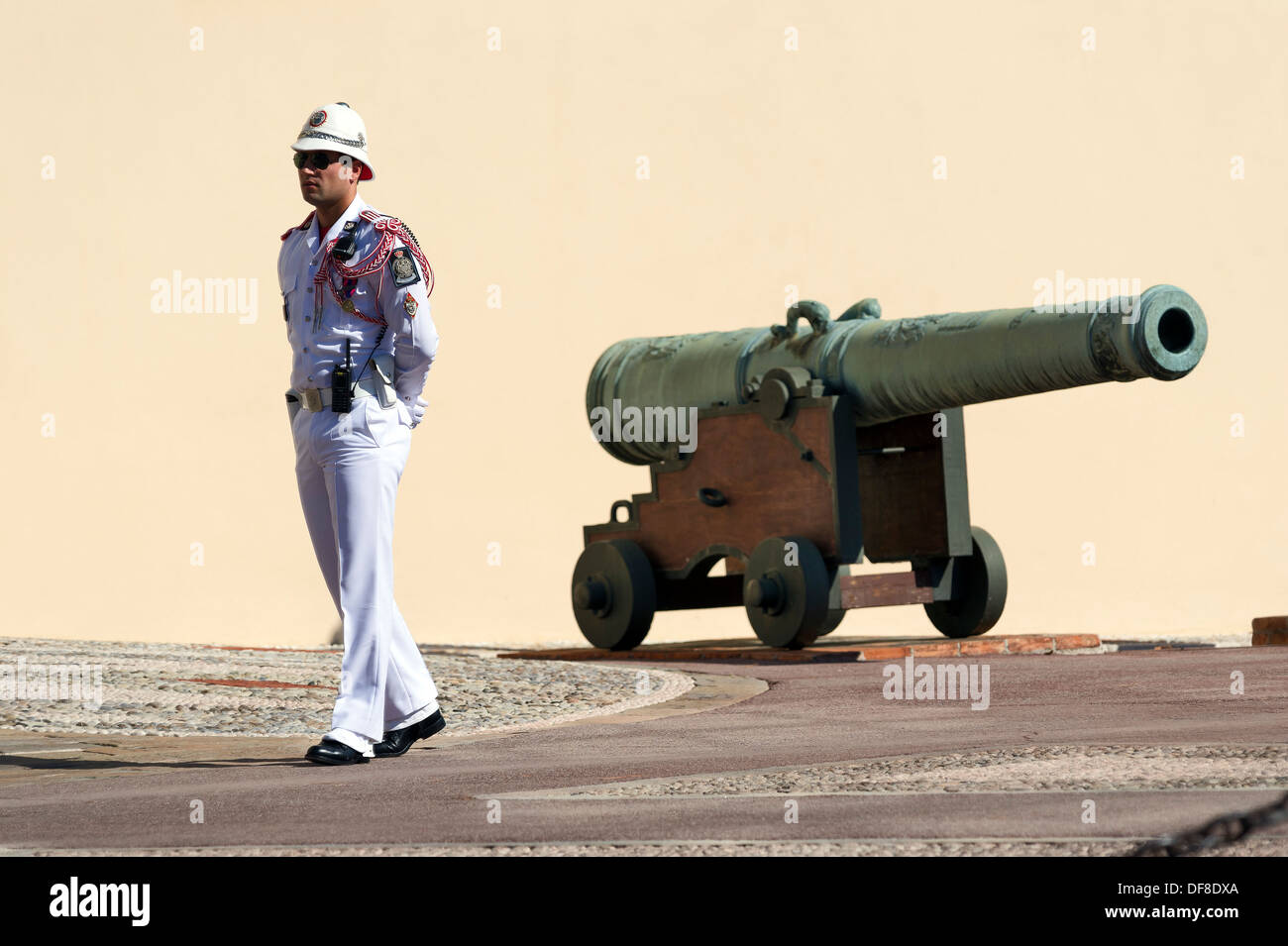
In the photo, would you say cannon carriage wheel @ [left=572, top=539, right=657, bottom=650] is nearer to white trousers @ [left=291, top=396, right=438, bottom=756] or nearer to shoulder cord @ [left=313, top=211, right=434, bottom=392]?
white trousers @ [left=291, top=396, right=438, bottom=756]

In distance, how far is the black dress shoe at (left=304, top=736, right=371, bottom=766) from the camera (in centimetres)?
525

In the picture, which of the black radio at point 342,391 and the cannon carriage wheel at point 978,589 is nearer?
the black radio at point 342,391

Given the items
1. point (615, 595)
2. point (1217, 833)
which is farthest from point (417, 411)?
point (615, 595)

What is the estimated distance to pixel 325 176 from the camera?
219 inches

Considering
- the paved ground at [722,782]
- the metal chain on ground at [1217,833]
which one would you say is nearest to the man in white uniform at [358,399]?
the paved ground at [722,782]

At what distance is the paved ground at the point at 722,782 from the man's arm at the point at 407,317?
104cm

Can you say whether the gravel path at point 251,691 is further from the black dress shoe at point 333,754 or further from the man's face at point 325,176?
the man's face at point 325,176

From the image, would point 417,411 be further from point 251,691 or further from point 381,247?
point 251,691

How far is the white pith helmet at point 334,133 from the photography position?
218 inches

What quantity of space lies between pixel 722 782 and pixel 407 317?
1.71m

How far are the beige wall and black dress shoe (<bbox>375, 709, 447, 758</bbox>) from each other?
785 cm
